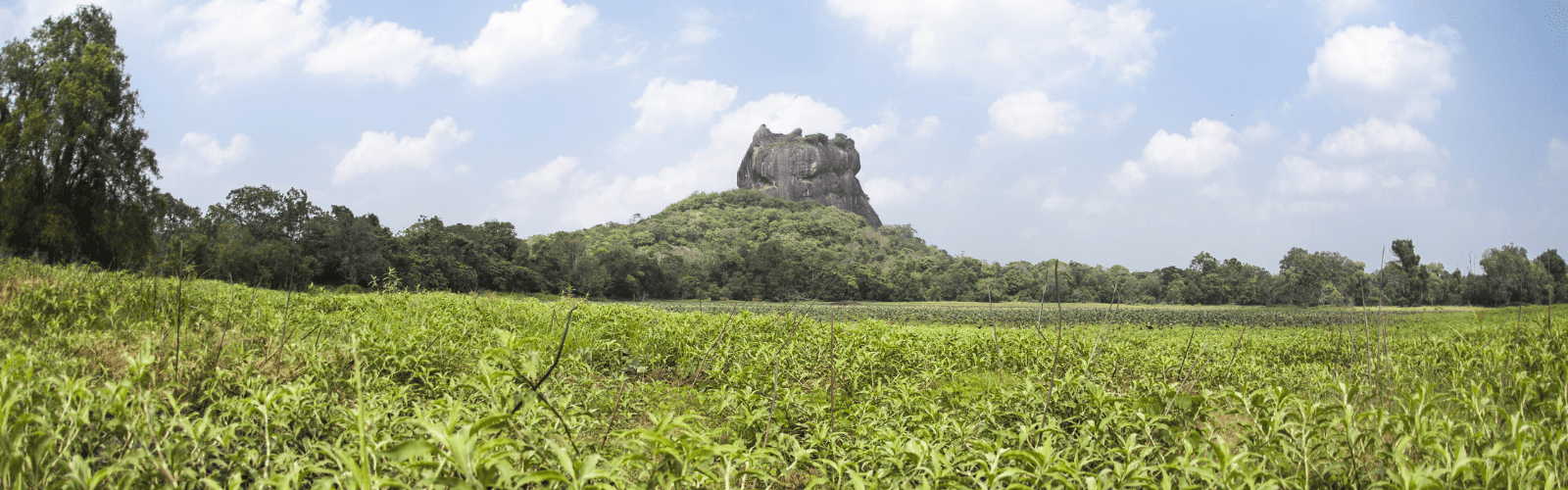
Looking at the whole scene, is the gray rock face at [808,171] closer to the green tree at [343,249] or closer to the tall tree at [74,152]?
the green tree at [343,249]

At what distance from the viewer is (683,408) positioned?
441 cm

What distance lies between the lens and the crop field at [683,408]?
5.70 ft

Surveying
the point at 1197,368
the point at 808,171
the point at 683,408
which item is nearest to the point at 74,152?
the point at 683,408

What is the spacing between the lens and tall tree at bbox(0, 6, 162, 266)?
1669 centimetres

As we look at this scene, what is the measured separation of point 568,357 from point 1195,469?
4032 mm

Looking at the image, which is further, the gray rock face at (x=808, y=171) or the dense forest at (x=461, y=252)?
the gray rock face at (x=808, y=171)

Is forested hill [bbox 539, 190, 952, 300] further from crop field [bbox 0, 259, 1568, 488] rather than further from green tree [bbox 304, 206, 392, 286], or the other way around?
crop field [bbox 0, 259, 1568, 488]

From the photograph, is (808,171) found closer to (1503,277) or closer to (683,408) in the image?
(1503,277)

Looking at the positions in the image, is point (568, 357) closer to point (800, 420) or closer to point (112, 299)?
point (800, 420)

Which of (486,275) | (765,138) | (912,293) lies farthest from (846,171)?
(486,275)

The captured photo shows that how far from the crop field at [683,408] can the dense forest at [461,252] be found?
0.64 metres

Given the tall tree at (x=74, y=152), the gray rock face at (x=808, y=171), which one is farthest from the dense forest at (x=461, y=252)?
the gray rock face at (x=808, y=171)

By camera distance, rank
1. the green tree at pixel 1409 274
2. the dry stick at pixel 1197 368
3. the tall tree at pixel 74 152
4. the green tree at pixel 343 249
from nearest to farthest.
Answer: the dry stick at pixel 1197 368 → the tall tree at pixel 74 152 → the green tree at pixel 343 249 → the green tree at pixel 1409 274

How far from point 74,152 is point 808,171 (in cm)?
11437
